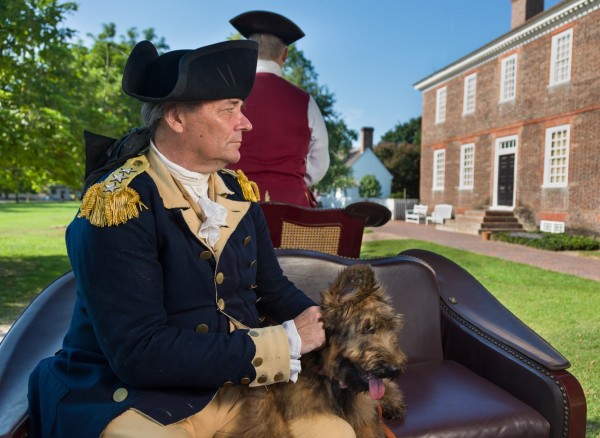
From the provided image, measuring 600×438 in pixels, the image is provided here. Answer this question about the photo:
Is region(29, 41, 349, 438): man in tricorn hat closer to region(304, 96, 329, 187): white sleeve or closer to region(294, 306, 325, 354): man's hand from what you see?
region(294, 306, 325, 354): man's hand

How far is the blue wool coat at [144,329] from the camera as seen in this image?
170 centimetres

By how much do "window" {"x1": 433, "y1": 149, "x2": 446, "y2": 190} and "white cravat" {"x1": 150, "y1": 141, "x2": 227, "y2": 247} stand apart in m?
27.0

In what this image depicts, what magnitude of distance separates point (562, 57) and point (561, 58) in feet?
0.21

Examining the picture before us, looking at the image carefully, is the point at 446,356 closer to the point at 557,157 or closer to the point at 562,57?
the point at 557,157

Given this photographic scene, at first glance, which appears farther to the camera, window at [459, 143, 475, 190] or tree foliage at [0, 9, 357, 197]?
window at [459, 143, 475, 190]

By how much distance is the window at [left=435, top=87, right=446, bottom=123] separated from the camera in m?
27.9

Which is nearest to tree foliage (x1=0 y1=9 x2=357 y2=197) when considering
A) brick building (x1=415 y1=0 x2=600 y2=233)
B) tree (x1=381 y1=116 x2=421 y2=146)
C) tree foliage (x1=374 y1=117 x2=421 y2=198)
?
brick building (x1=415 y1=0 x2=600 y2=233)

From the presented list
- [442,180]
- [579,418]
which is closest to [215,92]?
[579,418]

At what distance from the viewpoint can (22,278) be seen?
10.3m

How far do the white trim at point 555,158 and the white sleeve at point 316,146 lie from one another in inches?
690

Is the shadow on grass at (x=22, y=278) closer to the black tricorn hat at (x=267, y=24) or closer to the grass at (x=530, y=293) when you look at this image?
the grass at (x=530, y=293)

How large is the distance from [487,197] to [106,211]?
24106 mm

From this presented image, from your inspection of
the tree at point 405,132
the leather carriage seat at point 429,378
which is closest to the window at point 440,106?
the leather carriage seat at point 429,378

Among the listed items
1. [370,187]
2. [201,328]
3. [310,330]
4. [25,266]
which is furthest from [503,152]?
[201,328]
